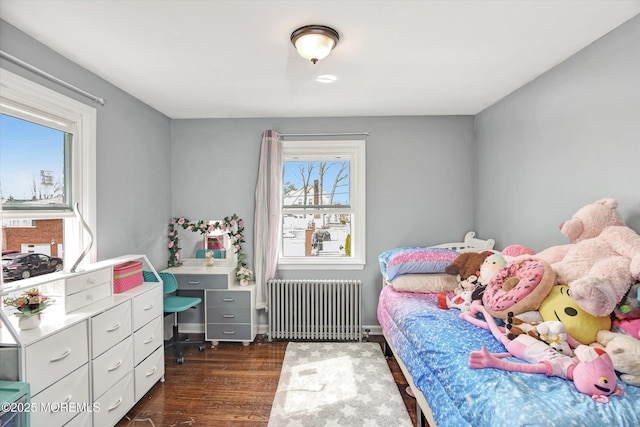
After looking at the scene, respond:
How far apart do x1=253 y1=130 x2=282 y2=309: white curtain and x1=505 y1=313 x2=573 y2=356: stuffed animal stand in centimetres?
242

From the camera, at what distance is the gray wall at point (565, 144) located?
1.86 m

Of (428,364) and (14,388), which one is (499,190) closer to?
(428,364)

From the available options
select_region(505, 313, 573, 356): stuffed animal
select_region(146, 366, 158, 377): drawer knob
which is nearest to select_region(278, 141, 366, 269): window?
select_region(146, 366, 158, 377): drawer knob

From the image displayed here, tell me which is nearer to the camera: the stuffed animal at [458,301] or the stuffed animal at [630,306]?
the stuffed animal at [630,306]

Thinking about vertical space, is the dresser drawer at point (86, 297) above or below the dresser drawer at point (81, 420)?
above

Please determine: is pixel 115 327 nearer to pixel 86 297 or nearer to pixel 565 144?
pixel 86 297

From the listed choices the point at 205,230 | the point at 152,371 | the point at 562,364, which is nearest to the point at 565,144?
the point at 562,364

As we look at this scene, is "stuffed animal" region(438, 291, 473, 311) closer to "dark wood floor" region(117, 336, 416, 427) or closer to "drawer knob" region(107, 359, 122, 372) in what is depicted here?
"dark wood floor" region(117, 336, 416, 427)

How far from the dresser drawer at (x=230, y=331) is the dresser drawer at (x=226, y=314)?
2.2 inches

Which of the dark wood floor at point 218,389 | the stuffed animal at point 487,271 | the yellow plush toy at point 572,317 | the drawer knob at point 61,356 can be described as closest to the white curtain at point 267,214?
the dark wood floor at point 218,389

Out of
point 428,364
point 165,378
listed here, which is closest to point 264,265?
point 165,378

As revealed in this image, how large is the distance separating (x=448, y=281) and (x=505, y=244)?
0.72 meters

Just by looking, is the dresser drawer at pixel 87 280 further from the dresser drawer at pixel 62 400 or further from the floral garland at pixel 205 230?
the floral garland at pixel 205 230

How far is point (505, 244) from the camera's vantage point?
3.10 m
